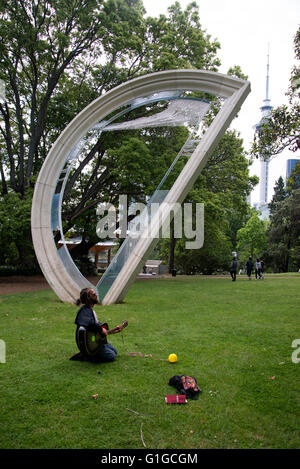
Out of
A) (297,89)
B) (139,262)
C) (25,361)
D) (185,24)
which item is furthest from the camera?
(185,24)

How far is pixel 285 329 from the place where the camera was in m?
7.08

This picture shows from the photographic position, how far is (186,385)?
4.13 metres

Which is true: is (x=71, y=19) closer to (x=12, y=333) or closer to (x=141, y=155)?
(x=141, y=155)

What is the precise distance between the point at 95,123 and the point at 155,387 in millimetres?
9894

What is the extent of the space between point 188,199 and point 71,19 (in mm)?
10903

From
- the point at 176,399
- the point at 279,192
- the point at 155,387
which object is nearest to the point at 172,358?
the point at 155,387

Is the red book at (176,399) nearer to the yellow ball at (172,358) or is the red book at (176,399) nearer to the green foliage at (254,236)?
the yellow ball at (172,358)

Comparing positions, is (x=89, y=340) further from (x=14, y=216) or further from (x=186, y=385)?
(x=14, y=216)

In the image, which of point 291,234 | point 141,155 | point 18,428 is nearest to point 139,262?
point 18,428

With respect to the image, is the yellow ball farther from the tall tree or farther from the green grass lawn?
the tall tree

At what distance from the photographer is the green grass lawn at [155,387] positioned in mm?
3248

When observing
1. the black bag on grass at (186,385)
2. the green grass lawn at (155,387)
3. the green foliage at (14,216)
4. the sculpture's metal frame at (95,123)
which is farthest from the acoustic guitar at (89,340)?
the green foliage at (14,216)

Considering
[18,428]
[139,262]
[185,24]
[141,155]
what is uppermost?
[185,24]

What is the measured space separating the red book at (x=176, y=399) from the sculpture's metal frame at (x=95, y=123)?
6104 millimetres
